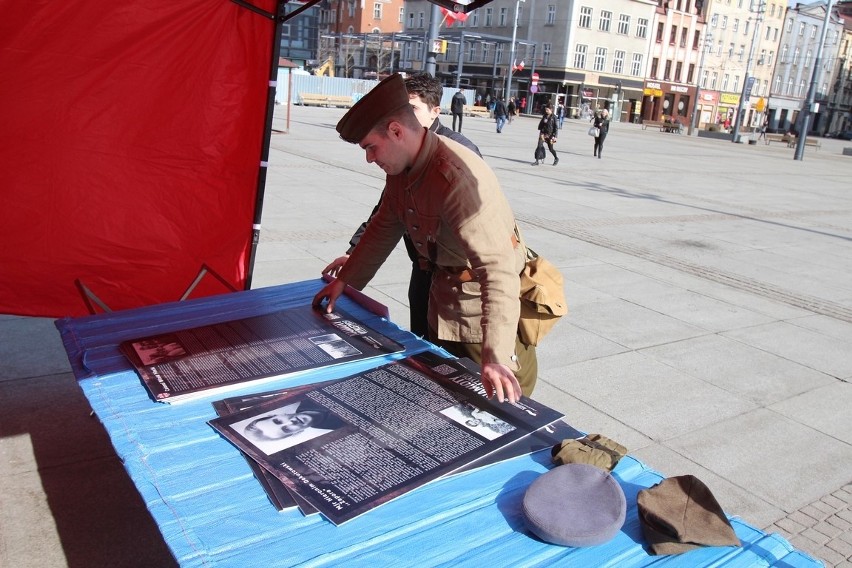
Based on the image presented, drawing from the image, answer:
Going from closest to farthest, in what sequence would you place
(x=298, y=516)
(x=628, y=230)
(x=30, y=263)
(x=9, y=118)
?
(x=298, y=516)
(x=9, y=118)
(x=30, y=263)
(x=628, y=230)

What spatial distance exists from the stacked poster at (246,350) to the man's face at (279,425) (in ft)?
0.94

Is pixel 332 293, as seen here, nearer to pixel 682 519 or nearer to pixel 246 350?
pixel 246 350

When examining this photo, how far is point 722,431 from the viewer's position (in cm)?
404

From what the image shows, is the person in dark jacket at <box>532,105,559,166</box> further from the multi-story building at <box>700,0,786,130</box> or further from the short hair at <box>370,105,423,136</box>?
the multi-story building at <box>700,0,786,130</box>

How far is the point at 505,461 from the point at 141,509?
1803mm

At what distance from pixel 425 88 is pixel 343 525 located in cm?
209

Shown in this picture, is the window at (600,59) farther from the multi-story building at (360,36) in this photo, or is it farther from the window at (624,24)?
the multi-story building at (360,36)

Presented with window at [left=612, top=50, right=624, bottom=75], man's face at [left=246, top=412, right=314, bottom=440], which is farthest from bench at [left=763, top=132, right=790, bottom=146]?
man's face at [left=246, top=412, right=314, bottom=440]

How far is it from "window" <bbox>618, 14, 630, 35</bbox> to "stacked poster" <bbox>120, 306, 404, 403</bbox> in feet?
207

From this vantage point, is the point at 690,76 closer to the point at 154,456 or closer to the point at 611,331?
the point at 611,331

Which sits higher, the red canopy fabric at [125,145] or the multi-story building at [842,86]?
the multi-story building at [842,86]

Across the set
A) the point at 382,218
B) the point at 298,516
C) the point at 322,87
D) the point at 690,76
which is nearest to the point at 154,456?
the point at 298,516

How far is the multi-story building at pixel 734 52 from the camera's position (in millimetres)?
66938

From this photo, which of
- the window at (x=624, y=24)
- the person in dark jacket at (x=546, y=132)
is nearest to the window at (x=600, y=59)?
the window at (x=624, y=24)
